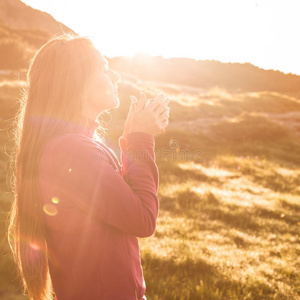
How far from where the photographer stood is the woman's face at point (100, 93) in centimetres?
149

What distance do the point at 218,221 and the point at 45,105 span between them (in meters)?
6.15

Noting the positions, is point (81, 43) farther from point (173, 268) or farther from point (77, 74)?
point (173, 268)

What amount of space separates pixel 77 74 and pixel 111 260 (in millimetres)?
856

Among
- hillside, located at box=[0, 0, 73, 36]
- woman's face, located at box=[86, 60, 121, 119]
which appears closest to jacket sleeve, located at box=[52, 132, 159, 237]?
woman's face, located at box=[86, 60, 121, 119]

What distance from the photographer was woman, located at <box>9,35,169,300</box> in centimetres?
125

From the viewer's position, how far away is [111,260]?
4.45ft

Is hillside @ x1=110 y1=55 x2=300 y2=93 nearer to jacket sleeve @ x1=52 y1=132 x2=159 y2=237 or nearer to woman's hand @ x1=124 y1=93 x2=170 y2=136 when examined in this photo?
woman's hand @ x1=124 y1=93 x2=170 y2=136

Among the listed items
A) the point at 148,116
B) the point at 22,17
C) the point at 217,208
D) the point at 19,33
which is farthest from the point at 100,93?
the point at 22,17

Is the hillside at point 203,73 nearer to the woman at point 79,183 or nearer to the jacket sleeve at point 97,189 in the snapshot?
the woman at point 79,183

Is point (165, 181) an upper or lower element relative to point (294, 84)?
lower

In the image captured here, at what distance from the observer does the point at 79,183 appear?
→ 1.23 meters

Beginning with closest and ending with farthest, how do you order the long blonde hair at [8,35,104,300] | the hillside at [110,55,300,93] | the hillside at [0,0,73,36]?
the long blonde hair at [8,35,104,300] < the hillside at [0,0,73,36] < the hillside at [110,55,300,93]

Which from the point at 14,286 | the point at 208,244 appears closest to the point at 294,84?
the point at 208,244

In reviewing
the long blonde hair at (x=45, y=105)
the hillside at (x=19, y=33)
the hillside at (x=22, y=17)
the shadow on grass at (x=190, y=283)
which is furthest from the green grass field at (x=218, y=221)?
the hillside at (x=22, y=17)
